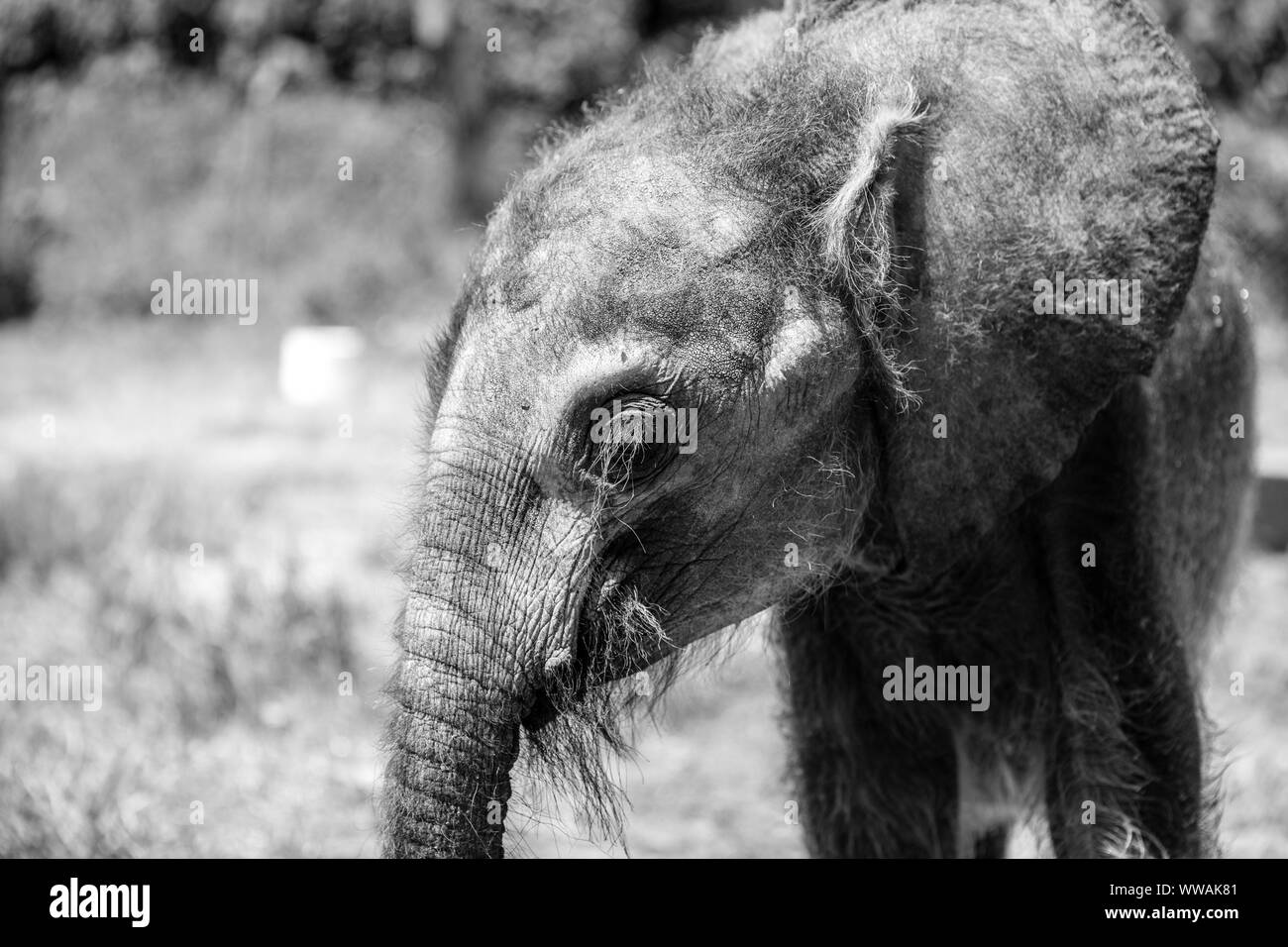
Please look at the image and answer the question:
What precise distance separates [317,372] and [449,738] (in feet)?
31.5

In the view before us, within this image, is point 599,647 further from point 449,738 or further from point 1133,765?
point 1133,765

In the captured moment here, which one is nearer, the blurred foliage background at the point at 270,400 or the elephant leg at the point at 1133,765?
the elephant leg at the point at 1133,765

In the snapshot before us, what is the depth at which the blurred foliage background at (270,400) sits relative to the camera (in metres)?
5.62

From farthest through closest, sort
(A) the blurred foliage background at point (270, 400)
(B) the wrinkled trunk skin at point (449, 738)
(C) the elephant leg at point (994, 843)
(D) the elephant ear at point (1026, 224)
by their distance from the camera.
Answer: (A) the blurred foliage background at point (270, 400)
(C) the elephant leg at point (994, 843)
(D) the elephant ear at point (1026, 224)
(B) the wrinkled trunk skin at point (449, 738)

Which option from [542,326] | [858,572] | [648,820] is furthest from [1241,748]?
[542,326]

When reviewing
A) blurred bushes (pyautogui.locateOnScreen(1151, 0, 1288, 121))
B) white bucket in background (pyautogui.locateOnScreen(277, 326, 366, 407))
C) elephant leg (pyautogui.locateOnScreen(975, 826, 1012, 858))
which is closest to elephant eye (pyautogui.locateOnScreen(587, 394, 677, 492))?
elephant leg (pyautogui.locateOnScreen(975, 826, 1012, 858))

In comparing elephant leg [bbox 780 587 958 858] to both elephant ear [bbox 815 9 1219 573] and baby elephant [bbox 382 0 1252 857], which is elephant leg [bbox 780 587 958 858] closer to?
baby elephant [bbox 382 0 1252 857]

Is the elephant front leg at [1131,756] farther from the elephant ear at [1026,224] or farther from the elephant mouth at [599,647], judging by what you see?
the elephant mouth at [599,647]

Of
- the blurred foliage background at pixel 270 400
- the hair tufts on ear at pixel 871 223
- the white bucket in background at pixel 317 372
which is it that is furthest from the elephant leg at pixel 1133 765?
the white bucket in background at pixel 317 372

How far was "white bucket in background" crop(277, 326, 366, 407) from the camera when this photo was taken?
11.9 meters

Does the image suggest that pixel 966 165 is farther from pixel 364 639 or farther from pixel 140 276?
pixel 140 276

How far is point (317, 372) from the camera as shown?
12.0 meters

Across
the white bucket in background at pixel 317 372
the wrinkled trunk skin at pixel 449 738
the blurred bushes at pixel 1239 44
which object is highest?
the blurred bushes at pixel 1239 44

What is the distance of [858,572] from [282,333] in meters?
11.7
